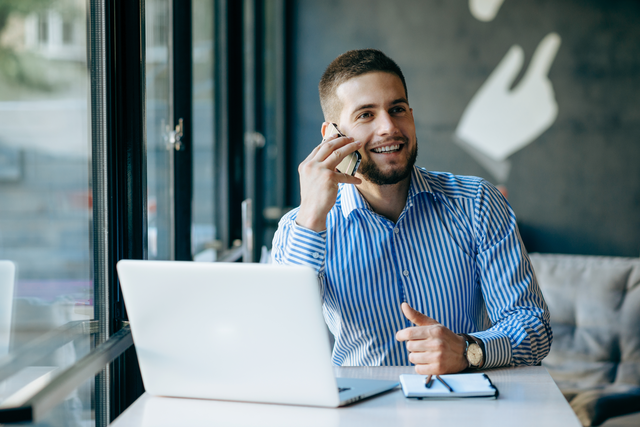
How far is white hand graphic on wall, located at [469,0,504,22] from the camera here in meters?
3.85

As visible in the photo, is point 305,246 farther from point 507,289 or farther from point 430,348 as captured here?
point 507,289

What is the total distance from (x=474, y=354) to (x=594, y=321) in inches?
68.7

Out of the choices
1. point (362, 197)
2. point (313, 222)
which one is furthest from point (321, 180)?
point (362, 197)

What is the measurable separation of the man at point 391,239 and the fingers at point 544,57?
8.56 ft

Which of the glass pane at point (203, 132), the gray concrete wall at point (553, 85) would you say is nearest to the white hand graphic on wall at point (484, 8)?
the gray concrete wall at point (553, 85)

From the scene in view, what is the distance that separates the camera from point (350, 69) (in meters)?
1.60

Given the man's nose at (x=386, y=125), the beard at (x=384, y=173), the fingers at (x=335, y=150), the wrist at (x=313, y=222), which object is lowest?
the wrist at (x=313, y=222)

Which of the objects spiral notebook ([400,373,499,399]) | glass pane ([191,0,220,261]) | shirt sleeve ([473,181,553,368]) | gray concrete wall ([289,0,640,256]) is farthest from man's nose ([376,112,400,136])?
gray concrete wall ([289,0,640,256])

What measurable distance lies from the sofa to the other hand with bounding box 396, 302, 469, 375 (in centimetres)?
156

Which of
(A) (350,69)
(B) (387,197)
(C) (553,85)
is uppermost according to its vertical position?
(C) (553,85)

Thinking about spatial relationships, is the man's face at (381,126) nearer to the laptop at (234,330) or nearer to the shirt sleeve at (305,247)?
the shirt sleeve at (305,247)

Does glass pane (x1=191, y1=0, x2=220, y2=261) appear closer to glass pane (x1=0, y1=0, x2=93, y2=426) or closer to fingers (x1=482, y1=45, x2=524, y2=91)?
glass pane (x1=0, y1=0, x2=93, y2=426)

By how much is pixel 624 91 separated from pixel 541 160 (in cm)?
68

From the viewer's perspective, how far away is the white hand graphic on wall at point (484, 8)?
3846 mm
